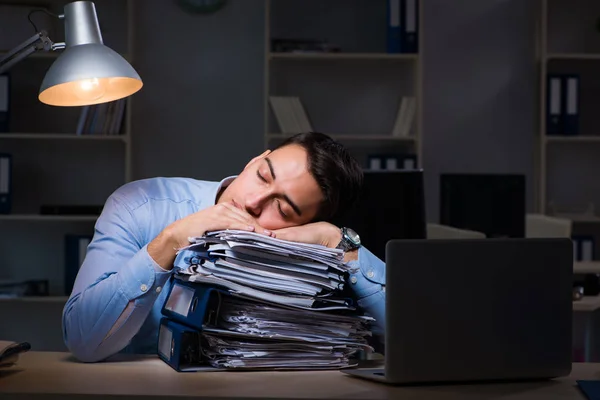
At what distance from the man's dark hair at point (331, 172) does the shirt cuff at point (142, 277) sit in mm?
370

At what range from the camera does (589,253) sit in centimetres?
443

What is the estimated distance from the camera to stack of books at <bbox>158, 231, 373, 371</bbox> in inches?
49.6

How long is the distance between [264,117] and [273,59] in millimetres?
319

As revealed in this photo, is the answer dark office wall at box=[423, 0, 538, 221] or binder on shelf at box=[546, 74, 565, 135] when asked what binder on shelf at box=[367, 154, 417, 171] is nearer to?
dark office wall at box=[423, 0, 538, 221]

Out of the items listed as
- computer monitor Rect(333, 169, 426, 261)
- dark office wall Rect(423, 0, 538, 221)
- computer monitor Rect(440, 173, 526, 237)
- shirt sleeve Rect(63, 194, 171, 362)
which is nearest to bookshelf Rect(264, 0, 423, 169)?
dark office wall Rect(423, 0, 538, 221)

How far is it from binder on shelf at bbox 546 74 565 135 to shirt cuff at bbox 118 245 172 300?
11.6 ft

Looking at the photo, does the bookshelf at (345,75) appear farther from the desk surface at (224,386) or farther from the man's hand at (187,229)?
the desk surface at (224,386)

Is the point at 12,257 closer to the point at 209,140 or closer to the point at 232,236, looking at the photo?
the point at 209,140

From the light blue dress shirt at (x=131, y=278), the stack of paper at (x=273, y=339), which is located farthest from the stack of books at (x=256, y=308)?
the light blue dress shirt at (x=131, y=278)

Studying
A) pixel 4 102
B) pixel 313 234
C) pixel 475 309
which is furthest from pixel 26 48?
pixel 4 102

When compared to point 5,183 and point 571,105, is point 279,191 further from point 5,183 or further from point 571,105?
point 571,105

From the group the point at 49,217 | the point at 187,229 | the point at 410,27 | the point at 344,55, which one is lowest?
the point at 49,217

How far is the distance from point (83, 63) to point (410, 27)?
3.13 meters

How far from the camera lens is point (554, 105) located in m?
4.50
